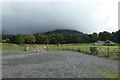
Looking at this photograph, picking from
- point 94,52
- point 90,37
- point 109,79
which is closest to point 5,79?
point 109,79

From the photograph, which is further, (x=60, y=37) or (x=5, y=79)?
(x=60, y=37)

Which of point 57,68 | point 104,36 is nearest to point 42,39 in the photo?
point 104,36

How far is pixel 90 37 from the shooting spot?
6565 inches

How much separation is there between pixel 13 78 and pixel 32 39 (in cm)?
13673

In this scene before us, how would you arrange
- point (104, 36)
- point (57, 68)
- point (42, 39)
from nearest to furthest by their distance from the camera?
point (57, 68)
point (42, 39)
point (104, 36)

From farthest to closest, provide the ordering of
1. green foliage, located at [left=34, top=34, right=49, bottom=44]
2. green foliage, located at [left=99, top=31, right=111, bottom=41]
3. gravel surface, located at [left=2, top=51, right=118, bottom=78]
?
green foliage, located at [left=99, top=31, right=111, bottom=41] < green foliage, located at [left=34, top=34, right=49, bottom=44] < gravel surface, located at [left=2, top=51, right=118, bottom=78]

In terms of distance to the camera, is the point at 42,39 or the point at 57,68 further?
the point at 42,39

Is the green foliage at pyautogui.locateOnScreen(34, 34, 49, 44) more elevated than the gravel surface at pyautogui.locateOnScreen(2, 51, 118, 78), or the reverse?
the green foliage at pyautogui.locateOnScreen(34, 34, 49, 44)

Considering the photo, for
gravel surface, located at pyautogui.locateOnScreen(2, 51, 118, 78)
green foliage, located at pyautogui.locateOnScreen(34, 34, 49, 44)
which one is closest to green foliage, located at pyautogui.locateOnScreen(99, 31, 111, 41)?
green foliage, located at pyautogui.locateOnScreen(34, 34, 49, 44)

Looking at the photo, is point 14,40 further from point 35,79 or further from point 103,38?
point 35,79

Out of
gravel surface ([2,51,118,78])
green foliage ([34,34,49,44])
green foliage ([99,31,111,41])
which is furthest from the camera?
green foliage ([99,31,111,41])

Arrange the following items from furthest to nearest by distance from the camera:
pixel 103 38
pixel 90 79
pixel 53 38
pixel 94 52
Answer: pixel 103 38, pixel 53 38, pixel 94 52, pixel 90 79

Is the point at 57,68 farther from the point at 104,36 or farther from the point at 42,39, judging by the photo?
the point at 104,36

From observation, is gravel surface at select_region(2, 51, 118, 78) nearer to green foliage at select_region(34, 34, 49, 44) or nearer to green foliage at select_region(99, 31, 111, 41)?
green foliage at select_region(34, 34, 49, 44)
